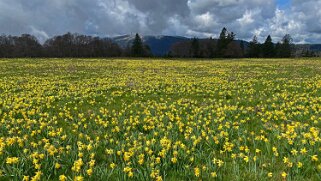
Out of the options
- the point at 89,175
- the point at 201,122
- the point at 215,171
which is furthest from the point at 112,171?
the point at 201,122

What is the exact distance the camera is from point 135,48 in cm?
11569

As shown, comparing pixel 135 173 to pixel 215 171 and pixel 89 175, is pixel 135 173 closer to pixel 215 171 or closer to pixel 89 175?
pixel 89 175

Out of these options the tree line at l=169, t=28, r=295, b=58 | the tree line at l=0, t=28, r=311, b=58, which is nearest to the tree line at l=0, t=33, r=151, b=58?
the tree line at l=0, t=28, r=311, b=58

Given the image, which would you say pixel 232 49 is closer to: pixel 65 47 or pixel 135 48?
pixel 135 48

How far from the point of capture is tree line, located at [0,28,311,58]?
392ft

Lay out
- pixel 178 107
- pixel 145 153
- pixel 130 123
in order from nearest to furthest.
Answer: pixel 145 153
pixel 130 123
pixel 178 107

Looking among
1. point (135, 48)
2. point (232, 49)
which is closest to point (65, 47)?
point (135, 48)

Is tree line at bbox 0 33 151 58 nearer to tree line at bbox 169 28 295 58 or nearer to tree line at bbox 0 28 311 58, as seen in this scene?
tree line at bbox 0 28 311 58

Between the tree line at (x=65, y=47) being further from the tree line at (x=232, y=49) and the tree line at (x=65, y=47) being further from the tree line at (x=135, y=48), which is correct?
the tree line at (x=232, y=49)

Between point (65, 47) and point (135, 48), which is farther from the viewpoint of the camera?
point (65, 47)

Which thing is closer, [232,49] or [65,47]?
[232,49]

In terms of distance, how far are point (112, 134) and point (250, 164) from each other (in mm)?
3930

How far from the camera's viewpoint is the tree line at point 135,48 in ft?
392

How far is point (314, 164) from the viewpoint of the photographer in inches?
252
